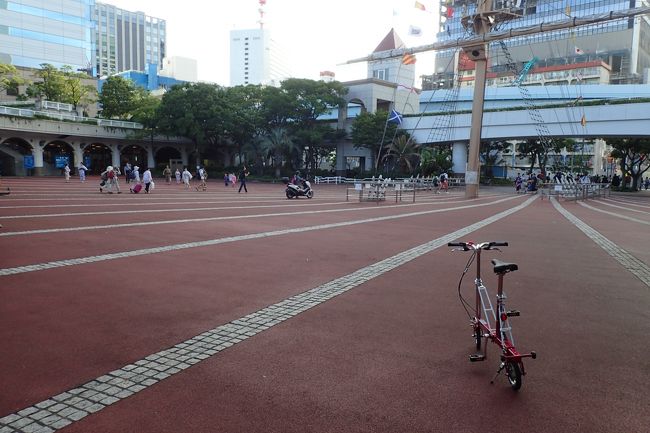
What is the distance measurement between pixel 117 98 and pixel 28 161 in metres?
14.9

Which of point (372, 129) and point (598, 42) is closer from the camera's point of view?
point (372, 129)

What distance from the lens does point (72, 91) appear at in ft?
176

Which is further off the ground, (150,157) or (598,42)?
(598,42)

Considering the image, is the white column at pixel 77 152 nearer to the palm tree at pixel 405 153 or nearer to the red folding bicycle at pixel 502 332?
the palm tree at pixel 405 153

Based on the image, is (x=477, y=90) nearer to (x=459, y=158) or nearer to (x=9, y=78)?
(x=459, y=158)

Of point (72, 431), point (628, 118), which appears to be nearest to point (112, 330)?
point (72, 431)

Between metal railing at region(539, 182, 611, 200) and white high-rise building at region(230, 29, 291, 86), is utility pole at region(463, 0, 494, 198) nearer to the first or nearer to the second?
metal railing at region(539, 182, 611, 200)

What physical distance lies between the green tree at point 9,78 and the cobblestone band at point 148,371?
182 feet

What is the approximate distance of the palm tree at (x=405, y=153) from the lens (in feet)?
157

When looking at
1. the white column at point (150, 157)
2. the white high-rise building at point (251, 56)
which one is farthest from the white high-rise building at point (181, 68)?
the white column at point (150, 157)

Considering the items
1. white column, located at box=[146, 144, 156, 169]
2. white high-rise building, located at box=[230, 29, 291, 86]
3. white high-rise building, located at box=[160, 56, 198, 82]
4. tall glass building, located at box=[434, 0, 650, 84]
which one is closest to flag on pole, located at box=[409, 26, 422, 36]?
white column, located at box=[146, 144, 156, 169]

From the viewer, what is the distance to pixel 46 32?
62.4 meters

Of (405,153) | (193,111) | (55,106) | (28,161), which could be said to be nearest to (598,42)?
(405,153)

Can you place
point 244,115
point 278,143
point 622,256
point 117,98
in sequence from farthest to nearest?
point 117,98, point 244,115, point 278,143, point 622,256
